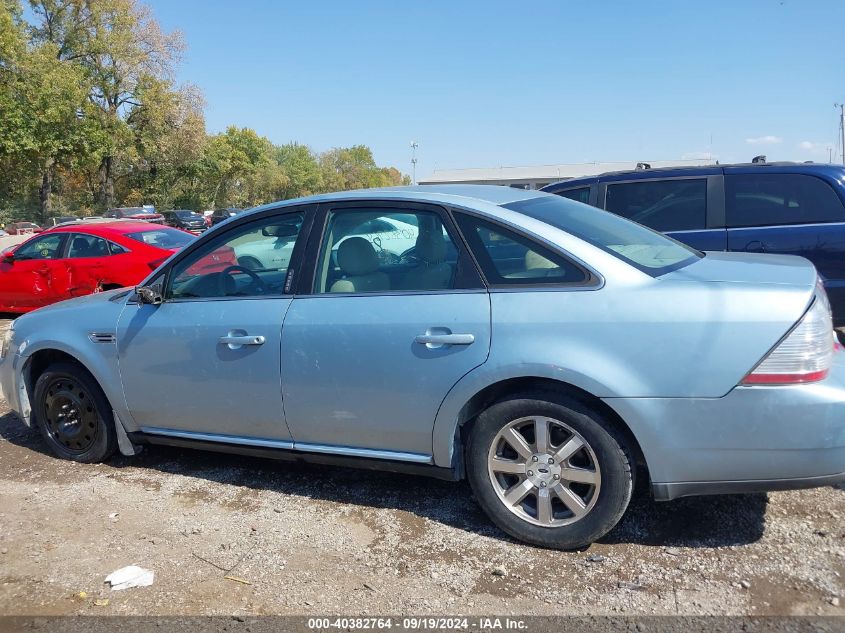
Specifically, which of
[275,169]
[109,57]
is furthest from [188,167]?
[275,169]

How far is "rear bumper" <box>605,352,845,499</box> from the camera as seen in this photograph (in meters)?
2.88

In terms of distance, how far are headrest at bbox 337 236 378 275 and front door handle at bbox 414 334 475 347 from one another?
0.56m

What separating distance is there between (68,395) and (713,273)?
3943 mm

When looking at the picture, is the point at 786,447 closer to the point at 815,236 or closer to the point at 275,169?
the point at 815,236

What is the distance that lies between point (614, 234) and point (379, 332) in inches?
52.6

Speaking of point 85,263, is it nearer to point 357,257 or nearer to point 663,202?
point 357,257

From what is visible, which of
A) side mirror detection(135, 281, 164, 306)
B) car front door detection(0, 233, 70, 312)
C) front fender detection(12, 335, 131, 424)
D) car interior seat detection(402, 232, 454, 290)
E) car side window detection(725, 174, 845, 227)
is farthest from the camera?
car front door detection(0, 233, 70, 312)

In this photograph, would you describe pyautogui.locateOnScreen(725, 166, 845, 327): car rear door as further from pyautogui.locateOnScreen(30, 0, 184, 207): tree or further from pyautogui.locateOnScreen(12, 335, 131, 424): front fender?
pyautogui.locateOnScreen(30, 0, 184, 207): tree

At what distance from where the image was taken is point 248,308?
3949mm

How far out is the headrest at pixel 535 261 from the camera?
3.36 meters

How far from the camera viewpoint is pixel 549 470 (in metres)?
3.30

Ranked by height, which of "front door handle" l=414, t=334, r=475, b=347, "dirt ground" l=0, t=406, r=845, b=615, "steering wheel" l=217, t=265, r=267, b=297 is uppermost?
"steering wheel" l=217, t=265, r=267, b=297

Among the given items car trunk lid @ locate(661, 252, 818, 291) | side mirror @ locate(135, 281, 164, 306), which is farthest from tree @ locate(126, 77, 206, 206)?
car trunk lid @ locate(661, 252, 818, 291)

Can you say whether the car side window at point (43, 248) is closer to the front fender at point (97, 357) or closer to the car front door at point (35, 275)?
the car front door at point (35, 275)
